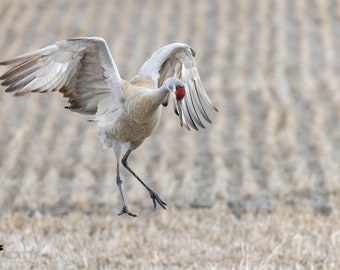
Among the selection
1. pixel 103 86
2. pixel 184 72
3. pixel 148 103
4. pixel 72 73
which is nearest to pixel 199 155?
pixel 184 72

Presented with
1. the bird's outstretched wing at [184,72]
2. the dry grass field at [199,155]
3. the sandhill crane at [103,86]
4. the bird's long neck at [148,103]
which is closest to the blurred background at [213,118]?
the dry grass field at [199,155]

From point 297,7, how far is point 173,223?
14.2 meters

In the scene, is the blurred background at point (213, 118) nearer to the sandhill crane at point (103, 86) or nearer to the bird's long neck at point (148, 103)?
the sandhill crane at point (103, 86)

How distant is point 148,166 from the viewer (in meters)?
11.2

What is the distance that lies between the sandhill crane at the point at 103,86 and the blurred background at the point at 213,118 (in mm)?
3660

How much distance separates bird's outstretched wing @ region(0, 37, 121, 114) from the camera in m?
5.16

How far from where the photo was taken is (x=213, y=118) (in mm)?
13531

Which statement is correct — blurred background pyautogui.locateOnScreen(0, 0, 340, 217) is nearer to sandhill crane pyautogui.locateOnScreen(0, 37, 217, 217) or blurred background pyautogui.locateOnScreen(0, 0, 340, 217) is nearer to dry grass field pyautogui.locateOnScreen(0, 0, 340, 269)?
dry grass field pyautogui.locateOnScreen(0, 0, 340, 269)

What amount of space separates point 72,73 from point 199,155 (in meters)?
6.33

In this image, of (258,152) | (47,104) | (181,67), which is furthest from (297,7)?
(181,67)

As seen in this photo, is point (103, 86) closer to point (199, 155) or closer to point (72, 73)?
point (72, 73)

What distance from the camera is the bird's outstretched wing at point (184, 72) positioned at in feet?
18.1

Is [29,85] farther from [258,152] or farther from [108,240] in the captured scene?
[258,152]

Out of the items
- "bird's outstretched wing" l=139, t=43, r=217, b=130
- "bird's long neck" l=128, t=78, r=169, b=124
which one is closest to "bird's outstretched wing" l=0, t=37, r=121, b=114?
"bird's outstretched wing" l=139, t=43, r=217, b=130
